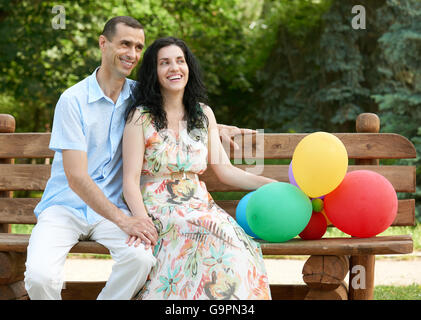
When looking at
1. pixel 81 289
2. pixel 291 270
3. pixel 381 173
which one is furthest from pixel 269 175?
pixel 291 270

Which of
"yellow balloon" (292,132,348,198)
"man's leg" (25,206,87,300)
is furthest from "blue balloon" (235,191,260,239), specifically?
"man's leg" (25,206,87,300)

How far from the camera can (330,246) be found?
305 centimetres

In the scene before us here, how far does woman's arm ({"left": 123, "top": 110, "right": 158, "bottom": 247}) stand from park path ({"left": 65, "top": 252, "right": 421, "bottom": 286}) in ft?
7.97

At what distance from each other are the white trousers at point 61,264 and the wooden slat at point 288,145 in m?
1.09

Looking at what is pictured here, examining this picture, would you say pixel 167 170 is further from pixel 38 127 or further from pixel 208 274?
pixel 38 127

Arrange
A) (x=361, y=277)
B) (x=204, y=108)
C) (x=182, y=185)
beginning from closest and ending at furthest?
(x=182, y=185) < (x=204, y=108) < (x=361, y=277)

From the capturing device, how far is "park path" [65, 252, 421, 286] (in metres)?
5.23

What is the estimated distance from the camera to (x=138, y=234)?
117 inches

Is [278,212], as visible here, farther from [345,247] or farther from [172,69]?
Result: [172,69]

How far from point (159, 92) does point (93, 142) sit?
499 mm

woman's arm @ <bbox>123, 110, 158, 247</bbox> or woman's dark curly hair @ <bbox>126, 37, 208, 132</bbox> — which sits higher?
woman's dark curly hair @ <bbox>126, 37, 208, 132</bbox>

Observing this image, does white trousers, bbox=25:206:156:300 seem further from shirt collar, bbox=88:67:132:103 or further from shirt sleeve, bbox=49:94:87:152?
shirt collar, bbox=88:67:132:103

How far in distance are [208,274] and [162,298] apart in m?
0.27

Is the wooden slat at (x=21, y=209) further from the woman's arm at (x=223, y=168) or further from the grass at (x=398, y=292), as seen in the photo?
the grass at (x=398, y=292)
